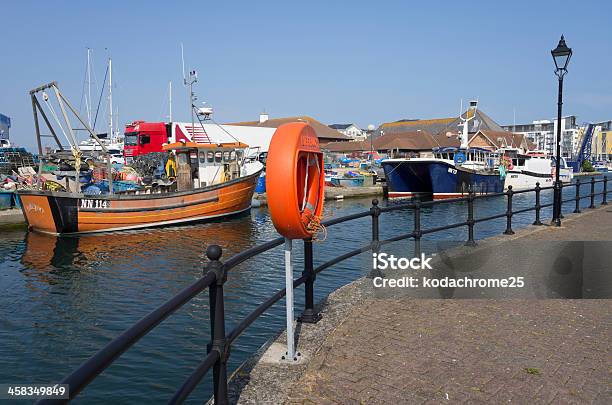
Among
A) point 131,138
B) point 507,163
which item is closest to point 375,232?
point 131,138

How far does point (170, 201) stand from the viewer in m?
20.5

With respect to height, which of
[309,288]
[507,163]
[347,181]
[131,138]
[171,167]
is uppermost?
[131,138]

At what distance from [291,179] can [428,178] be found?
32235 mm

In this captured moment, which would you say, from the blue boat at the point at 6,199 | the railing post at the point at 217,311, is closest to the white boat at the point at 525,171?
the blue boat at the point at 6,199

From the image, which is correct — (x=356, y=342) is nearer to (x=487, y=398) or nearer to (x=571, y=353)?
(x=487, y=398)

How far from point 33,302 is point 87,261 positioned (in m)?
4.24

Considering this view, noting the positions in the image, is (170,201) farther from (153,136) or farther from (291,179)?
(153,136)

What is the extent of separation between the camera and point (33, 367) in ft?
22.8

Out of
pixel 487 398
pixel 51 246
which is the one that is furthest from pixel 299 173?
pixel 51 246

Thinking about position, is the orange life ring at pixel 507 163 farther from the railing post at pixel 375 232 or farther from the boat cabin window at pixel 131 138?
the railing post at pixel 375 232

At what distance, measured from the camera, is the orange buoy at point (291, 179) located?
3.49m

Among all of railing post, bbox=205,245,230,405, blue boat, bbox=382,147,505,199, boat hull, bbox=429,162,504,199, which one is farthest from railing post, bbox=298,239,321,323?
boat hull, bbox=429,162,504,199

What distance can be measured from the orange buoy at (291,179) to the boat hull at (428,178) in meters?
30.6

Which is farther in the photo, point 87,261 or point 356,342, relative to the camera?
point 87,261
